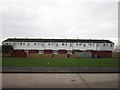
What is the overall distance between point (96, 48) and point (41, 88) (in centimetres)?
4578

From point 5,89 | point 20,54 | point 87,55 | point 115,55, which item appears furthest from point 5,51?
point 5,89

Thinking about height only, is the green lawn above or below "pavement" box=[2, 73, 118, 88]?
below

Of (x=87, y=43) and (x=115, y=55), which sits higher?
(x=87, y=43)

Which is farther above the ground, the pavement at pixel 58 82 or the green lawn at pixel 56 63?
the pavement at pixel 58 82

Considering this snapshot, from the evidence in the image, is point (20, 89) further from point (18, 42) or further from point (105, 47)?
point (105, 47)

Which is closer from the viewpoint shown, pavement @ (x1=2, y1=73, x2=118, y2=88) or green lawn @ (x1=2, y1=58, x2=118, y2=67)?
pavement @ (x1=2, y1=73, x2=118, y2=88)

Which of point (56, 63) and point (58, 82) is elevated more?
point (58, 82)

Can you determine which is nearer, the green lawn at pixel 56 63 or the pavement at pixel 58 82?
the pavement at pixel 58 82

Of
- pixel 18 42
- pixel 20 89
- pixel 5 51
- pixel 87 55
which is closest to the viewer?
pixel 20 89

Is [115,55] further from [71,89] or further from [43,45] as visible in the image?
[71,89]

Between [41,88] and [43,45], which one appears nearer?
[41,88]

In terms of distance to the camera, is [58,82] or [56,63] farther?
[56,63]

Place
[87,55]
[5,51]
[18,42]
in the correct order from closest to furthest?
1. [87,55]
2. [5,51]
3. [18,42]

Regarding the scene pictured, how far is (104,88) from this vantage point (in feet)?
21.0
